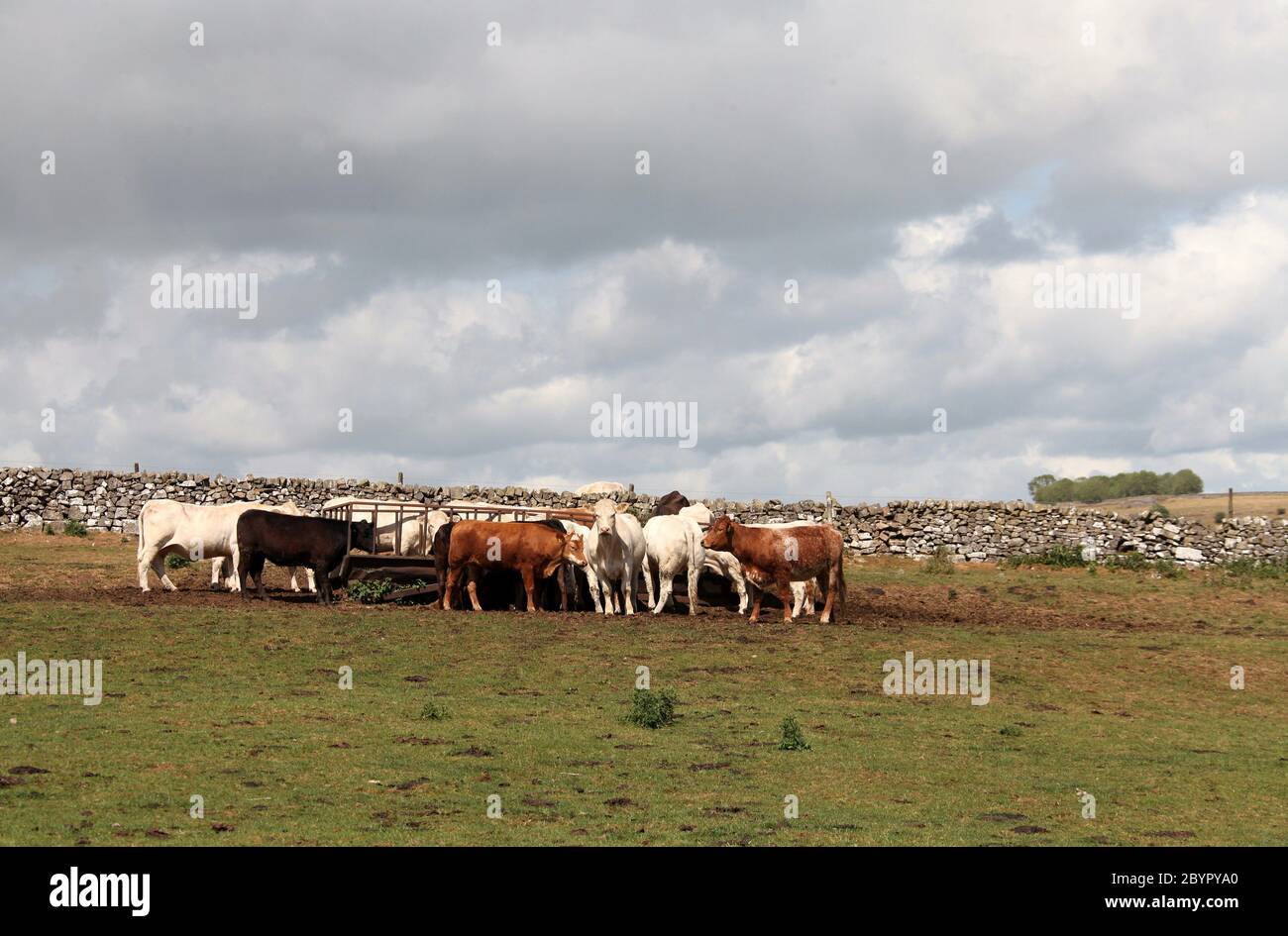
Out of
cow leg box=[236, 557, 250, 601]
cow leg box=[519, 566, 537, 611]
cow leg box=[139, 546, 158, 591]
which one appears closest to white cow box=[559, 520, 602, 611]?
cow leg box=[519, 566, 537, 611]

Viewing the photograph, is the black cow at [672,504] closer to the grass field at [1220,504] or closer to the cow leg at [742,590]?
the cow leg at [742,590]

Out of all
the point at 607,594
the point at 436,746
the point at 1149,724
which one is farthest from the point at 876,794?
the point at 607,594

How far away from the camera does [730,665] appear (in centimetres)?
2139

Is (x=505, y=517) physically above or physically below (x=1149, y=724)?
above

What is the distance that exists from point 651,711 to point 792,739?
73.9 inches

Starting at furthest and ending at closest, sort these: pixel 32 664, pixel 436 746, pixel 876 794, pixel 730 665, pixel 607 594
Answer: pixel 607 594, pixel 730 665, pixel 32 664, pixel 436 746, pixel 876 794

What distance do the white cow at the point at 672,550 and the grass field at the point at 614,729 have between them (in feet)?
4.09

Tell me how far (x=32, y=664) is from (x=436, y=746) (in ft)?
23.9

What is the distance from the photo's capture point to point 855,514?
1646 inches

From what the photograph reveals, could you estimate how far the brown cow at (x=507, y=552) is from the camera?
26.6 metres

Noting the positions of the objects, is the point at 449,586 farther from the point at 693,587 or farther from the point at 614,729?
the point at 614,729

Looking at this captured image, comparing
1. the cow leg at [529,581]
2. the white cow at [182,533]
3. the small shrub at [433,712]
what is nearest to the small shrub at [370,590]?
the white cow at [182,533]

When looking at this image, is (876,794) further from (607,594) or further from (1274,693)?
(607,594)
